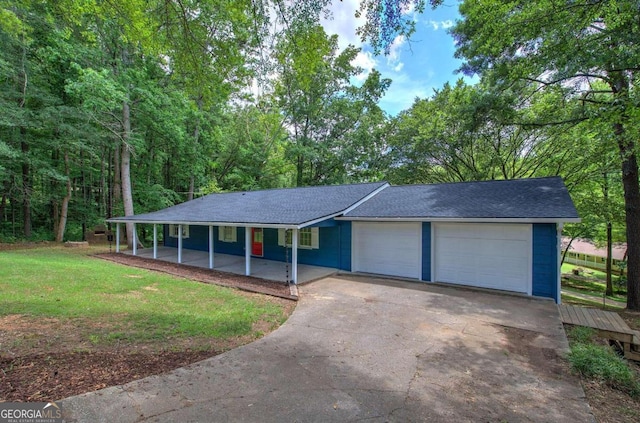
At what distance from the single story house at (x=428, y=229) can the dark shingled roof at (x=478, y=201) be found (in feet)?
0.08

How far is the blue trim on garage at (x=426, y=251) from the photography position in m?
9.77

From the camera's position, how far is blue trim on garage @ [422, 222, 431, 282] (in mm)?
9766

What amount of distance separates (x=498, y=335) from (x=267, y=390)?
4.35m

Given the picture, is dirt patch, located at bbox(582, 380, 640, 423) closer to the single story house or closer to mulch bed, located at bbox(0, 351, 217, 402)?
the single story house

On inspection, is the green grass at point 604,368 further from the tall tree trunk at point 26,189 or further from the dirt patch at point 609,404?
the tall tree trunk at point 26,189

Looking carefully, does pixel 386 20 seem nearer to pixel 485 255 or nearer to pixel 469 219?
pixel 469 219

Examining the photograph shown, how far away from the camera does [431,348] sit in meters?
4.91

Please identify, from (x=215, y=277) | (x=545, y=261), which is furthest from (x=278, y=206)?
(x=545, y=261)

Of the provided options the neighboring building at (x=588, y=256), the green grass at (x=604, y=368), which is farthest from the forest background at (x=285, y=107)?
the neighboring building at (x=588, y=256)

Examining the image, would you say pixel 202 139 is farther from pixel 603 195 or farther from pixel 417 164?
pixel 603 195

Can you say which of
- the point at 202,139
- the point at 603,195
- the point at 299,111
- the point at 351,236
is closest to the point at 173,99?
the point at 202,139

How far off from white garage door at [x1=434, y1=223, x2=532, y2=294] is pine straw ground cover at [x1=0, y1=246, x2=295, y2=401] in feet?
17.3

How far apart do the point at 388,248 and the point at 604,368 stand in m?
6.79

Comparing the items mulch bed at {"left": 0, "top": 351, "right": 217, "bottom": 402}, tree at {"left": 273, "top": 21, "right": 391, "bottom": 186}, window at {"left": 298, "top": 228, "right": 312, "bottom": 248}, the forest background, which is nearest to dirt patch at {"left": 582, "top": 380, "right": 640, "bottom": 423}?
mulch bed at {"left": 0, "top": 351, "right": 217, "bottom": 402}
